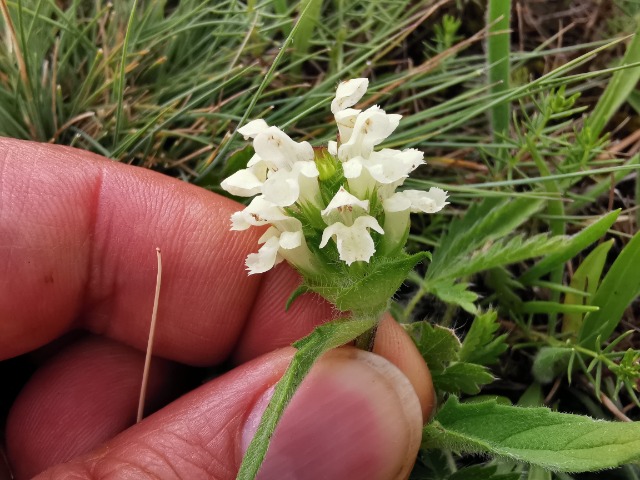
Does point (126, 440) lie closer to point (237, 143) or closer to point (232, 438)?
point (232, 438)

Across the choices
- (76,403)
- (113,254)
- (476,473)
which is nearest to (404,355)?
(476,473)

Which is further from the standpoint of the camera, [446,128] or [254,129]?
[446,128]

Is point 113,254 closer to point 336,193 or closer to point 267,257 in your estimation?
point 267,257

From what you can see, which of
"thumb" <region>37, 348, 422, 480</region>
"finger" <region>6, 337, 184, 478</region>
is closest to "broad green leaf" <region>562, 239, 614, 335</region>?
"thumb" <region>37, 348, 422, 480</region>

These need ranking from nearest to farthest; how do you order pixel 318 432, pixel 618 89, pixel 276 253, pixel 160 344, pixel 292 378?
pixel 292 378 < pixel 276 253 < pixel 318 432 < pixel 160 344 < pixel 618 89

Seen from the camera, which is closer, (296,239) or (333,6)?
(296,239)

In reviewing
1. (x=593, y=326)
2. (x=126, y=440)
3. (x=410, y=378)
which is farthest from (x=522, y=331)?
(x=126, y=440)
